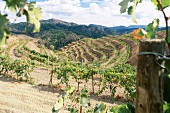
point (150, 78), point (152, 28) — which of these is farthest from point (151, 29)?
point (150, 78)

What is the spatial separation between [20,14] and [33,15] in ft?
0.36

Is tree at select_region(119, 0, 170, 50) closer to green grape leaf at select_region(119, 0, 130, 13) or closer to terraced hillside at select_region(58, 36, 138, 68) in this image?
green grape leaf at select_region(119, 0, 130, 13)

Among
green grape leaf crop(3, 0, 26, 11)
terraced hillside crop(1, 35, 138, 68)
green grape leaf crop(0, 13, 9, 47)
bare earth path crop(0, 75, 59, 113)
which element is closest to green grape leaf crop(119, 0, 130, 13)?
green grape leaf crop(3, 0, 26, 11)

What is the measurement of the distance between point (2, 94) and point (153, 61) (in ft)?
48.3

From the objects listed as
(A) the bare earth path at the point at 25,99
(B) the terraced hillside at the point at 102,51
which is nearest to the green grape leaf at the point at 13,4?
(A) the bare earth path at the point at 25,99

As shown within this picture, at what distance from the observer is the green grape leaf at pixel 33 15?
4.54 feet

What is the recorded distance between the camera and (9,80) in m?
20.2

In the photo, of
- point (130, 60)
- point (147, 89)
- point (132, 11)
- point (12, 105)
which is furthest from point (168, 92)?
point (130, 60)

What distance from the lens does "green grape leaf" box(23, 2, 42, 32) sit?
1.38m

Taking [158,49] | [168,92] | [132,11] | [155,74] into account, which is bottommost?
[168,92]

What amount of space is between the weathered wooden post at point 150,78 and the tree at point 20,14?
2.50 feet

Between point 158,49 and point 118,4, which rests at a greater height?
point 118,4

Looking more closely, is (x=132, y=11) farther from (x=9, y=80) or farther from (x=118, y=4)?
(x=9, y=80)

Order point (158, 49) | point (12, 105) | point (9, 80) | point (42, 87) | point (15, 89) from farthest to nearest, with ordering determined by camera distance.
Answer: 1. point (9, 80)
2. point (42, 87)
3. point (15, 89)
4. point (12, 105)
5. point (158, 49)
